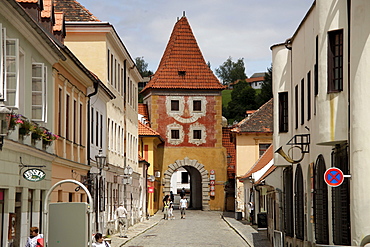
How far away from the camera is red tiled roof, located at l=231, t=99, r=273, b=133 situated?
197 ft

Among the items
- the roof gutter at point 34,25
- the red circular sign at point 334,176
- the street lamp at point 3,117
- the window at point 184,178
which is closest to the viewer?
the street lamp at point 3,117

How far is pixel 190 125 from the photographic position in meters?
72.1

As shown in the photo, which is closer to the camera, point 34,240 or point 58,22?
point 34,240

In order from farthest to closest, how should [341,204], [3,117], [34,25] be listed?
1. [34,25]
2. [341,204]
3. [3,117]

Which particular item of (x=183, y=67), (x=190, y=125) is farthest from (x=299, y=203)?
(x=183, y=67)

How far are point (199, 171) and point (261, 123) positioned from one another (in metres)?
12.0

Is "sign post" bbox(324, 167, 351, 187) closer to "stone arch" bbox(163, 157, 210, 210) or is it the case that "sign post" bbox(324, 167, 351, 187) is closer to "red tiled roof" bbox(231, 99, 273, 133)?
"red tiled roof" bbox(231, 99, 273, 133)

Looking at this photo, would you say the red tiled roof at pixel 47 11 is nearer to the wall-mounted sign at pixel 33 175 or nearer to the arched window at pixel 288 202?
the wall-mounted sign at pixel 33 175

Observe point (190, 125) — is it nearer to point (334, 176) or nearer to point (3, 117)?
point (334, 176)

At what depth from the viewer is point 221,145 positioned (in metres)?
72.0

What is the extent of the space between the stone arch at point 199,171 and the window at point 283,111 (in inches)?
1689

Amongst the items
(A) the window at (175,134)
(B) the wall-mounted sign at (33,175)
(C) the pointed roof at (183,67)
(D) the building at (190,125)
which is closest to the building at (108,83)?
(B) the wall-mounted sign at (33,175)

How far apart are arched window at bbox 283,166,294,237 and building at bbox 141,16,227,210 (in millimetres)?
41427

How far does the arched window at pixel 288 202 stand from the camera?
92.9 ft
